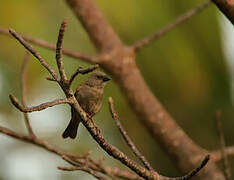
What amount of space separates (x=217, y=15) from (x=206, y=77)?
71 cm

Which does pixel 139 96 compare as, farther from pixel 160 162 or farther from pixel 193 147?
pixel 160 162

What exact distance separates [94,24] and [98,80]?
0.51 meters

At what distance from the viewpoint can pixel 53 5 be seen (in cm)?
599

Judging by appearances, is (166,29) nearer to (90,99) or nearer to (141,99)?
(141,99)

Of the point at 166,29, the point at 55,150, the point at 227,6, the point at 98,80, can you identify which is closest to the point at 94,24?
the point at 98,80

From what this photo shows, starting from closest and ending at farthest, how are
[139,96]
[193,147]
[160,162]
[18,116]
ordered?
[193,147] → [139,96] → [160,162] → [18,116]

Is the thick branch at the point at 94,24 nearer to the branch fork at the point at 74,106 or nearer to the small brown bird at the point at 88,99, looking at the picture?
the small brown bird at the point at 88,99

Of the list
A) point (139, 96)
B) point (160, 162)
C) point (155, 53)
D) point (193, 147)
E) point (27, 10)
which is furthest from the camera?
point (27, 10)

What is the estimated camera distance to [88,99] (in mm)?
3809

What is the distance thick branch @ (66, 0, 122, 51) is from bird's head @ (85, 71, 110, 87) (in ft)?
0.99

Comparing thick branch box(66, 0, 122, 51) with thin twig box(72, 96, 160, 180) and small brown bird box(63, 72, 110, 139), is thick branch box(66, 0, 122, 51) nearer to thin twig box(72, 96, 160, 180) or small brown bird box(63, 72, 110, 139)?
small brown bird box(63, 72, 110, 139)

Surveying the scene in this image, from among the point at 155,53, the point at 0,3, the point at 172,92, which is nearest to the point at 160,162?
the point at 172,92

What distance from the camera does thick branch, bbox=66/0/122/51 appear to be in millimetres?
3992

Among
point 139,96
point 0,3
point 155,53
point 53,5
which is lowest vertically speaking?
point 155,53
